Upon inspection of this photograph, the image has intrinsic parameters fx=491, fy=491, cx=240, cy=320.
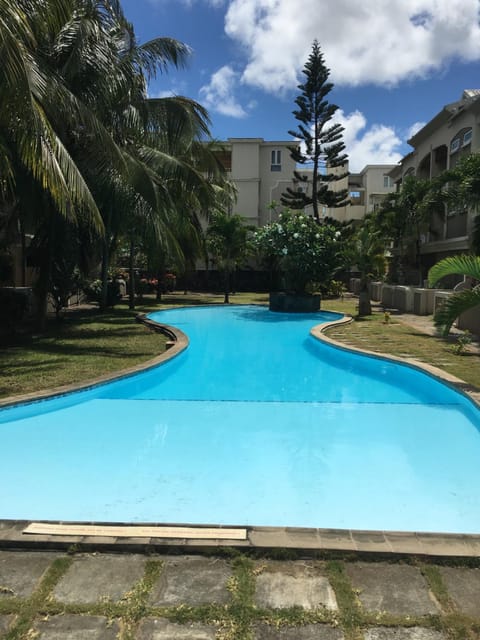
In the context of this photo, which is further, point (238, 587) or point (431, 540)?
point (431, 540)

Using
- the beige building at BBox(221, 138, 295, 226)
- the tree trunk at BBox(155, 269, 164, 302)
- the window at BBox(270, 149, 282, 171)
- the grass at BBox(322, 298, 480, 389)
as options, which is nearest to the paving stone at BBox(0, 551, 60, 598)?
the grass at BBox(322, 298, 480, 389)

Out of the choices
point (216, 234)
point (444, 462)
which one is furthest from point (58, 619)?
point (216, 234)

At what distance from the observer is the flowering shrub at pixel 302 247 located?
18500 millimetres

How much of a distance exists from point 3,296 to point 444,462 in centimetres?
1009

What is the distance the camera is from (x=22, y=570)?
2584 millimetres

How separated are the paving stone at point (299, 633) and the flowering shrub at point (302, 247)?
16.8 m

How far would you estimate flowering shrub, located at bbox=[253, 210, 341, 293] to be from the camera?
1850 cm

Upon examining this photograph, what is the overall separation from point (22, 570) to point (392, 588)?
75.0 inches

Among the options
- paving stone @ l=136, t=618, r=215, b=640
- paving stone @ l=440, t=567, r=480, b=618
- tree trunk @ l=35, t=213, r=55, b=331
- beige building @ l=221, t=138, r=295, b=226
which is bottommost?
paving stone @ l=136, t=618, r=215, b=640

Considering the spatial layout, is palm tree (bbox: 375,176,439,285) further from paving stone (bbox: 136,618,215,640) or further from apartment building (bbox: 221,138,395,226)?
paving stone (bbox: 136,618,215,640)

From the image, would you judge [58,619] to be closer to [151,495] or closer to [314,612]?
[314,612]

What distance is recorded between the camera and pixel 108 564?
8.68ft

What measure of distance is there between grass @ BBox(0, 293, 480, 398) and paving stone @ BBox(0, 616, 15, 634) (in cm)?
443

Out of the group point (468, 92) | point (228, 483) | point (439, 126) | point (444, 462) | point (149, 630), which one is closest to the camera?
point (149, 630)
